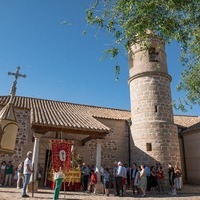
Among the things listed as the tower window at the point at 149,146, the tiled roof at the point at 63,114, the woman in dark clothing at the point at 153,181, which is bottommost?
the woman in dark clothing at the point at 153,181

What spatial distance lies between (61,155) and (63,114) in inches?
184

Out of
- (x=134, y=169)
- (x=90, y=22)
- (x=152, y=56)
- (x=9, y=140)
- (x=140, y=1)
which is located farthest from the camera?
(x=152, y=56)

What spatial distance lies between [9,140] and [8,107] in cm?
21

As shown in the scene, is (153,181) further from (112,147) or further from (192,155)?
(192,155)

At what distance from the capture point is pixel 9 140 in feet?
4.71

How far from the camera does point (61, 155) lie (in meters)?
9.24

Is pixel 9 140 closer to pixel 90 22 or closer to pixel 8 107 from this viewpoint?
pixel 8 107

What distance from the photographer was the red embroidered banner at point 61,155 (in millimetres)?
8961

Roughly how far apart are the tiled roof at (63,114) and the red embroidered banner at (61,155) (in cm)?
128

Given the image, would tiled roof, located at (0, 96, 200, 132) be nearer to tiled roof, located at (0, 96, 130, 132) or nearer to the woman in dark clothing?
tiled roof, located at (0, 96, 130, 132)

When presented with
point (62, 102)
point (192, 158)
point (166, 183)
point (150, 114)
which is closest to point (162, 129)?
point (150, 114)

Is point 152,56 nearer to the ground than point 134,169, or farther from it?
farther from it

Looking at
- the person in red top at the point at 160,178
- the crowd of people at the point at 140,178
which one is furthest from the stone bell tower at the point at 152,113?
the person in red top at the point at 160,178

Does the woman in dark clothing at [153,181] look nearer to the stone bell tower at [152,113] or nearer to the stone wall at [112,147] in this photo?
the stone bell tower at [152,113]
